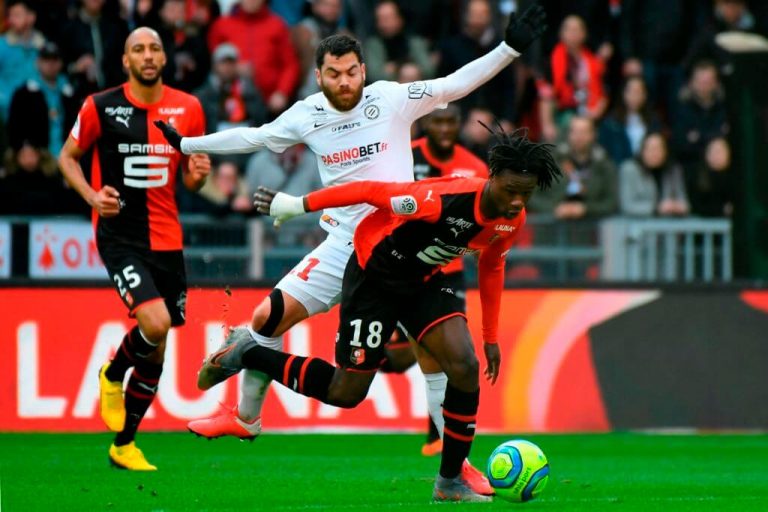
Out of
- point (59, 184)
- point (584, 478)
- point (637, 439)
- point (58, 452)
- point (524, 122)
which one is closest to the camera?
point (584, 478)

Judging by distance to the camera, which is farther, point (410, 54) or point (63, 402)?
point (410, 54)

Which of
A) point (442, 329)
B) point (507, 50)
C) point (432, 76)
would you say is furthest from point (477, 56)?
point (442, 329)

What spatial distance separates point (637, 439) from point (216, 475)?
15.8 ft

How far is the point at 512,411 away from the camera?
14.1 m

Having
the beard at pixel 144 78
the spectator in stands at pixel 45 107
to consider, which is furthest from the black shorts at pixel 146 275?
the spectator in stands at pixel 45 107

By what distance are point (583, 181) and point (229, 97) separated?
12.5ft

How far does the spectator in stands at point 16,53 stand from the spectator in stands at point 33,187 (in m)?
0.78

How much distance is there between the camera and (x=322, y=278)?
9.81 metres

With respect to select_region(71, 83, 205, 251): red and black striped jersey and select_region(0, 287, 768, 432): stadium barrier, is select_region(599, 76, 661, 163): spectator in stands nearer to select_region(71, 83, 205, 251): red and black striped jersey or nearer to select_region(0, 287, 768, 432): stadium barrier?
select_region(0, 287, 768, 432): stadium barrier

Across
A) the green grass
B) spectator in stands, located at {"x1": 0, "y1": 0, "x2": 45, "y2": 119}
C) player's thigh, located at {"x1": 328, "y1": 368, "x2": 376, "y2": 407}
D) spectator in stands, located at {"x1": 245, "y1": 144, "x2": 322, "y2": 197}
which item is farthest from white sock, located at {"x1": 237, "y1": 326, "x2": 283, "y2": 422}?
spectator in stands, located at {"x1": 0, "y1": 0, "x2": 45, "y2": 119}

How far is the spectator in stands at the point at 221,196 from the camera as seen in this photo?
14.8 meters

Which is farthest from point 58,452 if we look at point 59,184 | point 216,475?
point 59,184

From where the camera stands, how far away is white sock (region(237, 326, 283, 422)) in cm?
962

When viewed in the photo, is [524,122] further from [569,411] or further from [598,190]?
[569,411]
